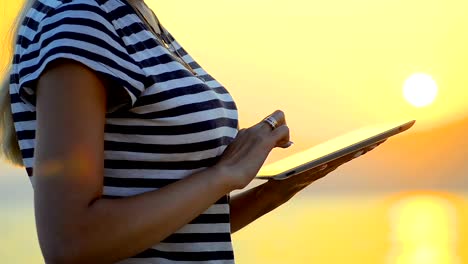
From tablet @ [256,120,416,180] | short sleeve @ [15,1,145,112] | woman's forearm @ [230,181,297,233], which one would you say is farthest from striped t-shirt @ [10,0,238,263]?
woman's forearm @ [230,181,297,233]

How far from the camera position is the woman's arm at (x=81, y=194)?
3.28 ft

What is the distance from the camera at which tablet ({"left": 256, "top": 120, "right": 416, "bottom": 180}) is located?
1260 millimetres

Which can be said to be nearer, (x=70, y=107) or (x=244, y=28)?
(x=70, y=107)

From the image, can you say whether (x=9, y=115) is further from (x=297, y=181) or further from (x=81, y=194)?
(x=297, y=181)

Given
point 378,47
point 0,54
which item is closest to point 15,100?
point 0,54

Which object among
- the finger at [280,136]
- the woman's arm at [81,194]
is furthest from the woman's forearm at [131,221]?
the finger at [280,136]

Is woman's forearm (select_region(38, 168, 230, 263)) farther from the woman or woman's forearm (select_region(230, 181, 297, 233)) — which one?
woman's forearm (select_region(230, 181, 297, 233))

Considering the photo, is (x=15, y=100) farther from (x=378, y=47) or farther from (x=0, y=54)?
(x=378, y=47)

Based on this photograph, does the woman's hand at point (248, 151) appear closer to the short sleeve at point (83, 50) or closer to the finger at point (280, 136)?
the finger at point (280, 136)

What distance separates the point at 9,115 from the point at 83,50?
18 centimetres

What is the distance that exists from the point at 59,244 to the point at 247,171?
0.22 metres

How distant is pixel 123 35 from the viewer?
111cm

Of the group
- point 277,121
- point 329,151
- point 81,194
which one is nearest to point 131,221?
point 81,194

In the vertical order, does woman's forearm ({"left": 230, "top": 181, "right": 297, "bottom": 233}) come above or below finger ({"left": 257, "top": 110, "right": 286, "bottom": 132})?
below
